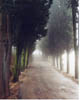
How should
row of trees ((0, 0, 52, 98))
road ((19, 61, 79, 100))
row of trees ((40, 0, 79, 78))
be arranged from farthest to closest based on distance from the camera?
row of trees ((40, 0, 79, 78)) → road ((19, 61, 79, 100)) → row of trees ((0, 0, 52, 98))

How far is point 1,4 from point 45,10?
3.19 m

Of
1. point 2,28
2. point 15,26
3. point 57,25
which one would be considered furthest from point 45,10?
point 57,25

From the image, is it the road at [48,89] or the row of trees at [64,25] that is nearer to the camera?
the road at [48,89]

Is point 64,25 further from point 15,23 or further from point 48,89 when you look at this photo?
point 48,89

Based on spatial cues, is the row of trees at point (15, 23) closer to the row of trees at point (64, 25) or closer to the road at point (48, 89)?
the road at point (48, 89)

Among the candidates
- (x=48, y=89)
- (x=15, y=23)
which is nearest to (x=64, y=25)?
(x=15, y=23)

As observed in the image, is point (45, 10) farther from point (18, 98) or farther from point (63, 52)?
point (63, 52)

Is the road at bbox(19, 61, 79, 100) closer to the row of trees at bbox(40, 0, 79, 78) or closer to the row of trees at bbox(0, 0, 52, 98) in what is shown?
the row of trees at bbox(0, 0, 52, 98)

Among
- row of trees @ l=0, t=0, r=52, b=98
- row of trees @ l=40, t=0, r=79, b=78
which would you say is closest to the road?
row of trees @ l=0, t=0, r=52, b=98

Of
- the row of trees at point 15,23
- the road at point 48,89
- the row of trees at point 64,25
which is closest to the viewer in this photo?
the row of trees at point 15,23

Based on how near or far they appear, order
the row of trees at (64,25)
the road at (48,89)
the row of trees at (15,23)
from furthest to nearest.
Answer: the row of trees at (64,25)
the road at (48,89)
the row of trees at (15,23)

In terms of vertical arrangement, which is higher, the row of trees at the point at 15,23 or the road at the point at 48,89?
the row of trees at the point at 15,23

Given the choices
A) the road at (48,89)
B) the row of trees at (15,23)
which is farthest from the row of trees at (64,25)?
the road at (48,89)

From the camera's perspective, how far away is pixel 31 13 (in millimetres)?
8297
